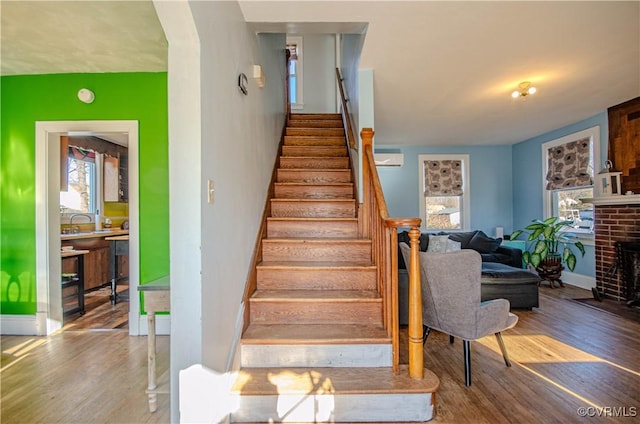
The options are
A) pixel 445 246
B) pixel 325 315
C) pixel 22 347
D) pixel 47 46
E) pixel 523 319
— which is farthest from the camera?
pixel 445 246

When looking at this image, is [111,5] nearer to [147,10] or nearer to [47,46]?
[147,10]

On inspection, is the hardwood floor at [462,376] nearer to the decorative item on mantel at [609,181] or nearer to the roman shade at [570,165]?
the decorative item on mantel at [609,181]

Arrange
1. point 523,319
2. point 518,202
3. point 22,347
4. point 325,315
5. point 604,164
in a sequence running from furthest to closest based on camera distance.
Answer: point 518,202 → point 604,164 → point 523,319 → point 22,347 → point 325,315

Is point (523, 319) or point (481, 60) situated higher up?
point (481, 60)

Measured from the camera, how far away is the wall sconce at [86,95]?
2.91 m

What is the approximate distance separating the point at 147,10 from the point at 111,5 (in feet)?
0.68

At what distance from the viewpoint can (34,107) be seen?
2990 millimetres

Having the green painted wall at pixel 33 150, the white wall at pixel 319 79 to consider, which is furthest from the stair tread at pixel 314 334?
the white wall at pixel 319 79

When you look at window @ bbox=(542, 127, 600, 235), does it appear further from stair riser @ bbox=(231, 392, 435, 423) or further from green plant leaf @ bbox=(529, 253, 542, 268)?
stair riser @ bbox=(231, 392, 435, 423)

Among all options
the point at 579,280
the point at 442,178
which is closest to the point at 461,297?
the point at 579,280

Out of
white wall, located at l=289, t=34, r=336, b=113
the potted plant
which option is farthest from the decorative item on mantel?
white wall, located at l=289, t=34, r=336, b=113

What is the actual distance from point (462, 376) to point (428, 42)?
2.48m

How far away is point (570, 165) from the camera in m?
4.77

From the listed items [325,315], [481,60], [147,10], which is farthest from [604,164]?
[147,10]
